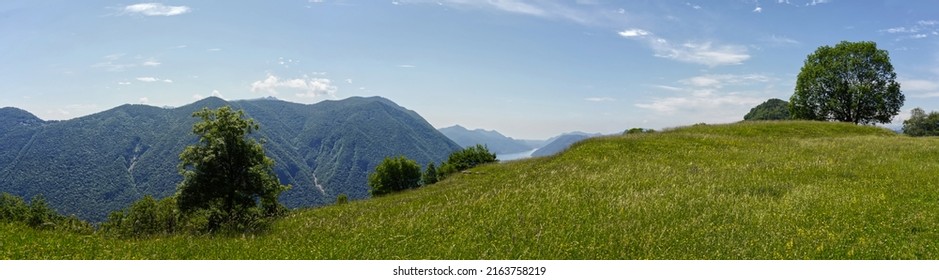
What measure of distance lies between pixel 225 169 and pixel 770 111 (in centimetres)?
15941

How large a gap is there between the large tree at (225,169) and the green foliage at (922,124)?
493 feet

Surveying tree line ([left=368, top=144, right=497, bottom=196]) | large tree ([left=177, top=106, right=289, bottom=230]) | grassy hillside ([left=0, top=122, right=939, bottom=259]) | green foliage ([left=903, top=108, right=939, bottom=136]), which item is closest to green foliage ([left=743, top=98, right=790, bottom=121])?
green foliage ([left=903, top=108, right=939, bottom=136])

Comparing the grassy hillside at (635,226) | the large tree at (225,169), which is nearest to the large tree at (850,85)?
the grassy hillside at (635,226)

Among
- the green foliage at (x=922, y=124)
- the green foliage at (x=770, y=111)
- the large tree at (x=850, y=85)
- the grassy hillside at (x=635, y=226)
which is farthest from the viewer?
the green foliage at (x=770, y=111)

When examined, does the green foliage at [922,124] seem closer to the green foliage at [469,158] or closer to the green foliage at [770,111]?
the green foliage at [770,111]

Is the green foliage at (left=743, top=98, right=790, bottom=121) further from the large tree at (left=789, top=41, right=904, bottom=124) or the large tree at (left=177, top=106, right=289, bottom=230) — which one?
the large tree at (left=177, top=106, right=289, bottom=230)

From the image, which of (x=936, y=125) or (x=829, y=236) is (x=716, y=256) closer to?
(x=829, y=236)

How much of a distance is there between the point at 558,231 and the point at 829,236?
5.14 m

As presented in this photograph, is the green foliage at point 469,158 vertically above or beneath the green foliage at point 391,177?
A: above

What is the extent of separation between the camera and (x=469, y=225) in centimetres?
1147

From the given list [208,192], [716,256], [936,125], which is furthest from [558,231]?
[936,125]

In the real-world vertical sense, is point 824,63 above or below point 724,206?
above

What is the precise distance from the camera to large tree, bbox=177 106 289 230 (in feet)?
56.5

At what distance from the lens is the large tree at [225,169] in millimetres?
17219
